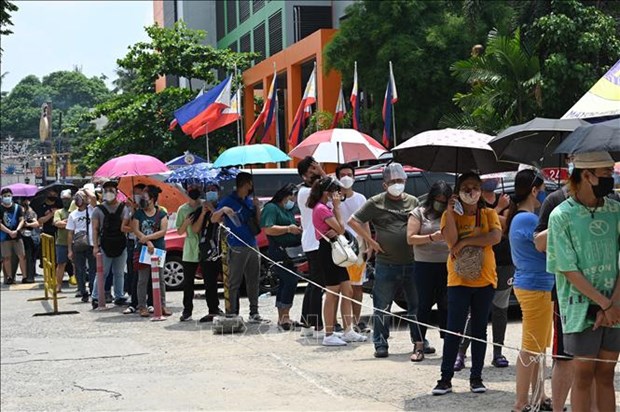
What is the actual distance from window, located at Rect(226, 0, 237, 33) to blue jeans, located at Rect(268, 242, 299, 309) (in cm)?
4510

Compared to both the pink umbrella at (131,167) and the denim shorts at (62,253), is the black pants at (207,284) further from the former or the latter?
the denim shorts at (62,253)

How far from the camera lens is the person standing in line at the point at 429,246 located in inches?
367

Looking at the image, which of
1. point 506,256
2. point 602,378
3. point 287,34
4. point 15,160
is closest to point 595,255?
point 602,378

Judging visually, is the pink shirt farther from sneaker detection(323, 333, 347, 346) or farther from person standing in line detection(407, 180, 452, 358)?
person standing in line detection(407, 180, 452, 358)

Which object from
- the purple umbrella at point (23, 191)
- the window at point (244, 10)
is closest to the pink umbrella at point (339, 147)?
the purple umbrella at point (23, 191)

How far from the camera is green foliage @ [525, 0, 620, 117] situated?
860 inches

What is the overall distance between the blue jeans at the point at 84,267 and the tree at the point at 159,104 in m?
23.1

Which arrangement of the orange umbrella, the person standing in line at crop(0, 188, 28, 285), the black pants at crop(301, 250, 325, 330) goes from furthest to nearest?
the person standing in line at crop(0, 188, 28, 285), the orange umbrella, the black pants at crop(301, 250, 325, 330)

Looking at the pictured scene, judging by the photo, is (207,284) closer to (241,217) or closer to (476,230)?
(241,217)

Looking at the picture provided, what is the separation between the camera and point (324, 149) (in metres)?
14.8

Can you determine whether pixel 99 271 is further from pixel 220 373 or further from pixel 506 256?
pixel 506 256

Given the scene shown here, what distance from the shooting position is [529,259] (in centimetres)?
746

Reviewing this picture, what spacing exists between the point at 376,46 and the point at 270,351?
70.8 ft

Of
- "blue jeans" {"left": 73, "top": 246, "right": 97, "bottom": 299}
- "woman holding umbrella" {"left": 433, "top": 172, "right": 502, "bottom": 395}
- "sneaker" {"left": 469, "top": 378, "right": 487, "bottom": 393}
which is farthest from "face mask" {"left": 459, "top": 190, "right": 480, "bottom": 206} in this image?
"blue jeans" {"left": 73, "top": 246, "right": 97, "bottom": 299}
